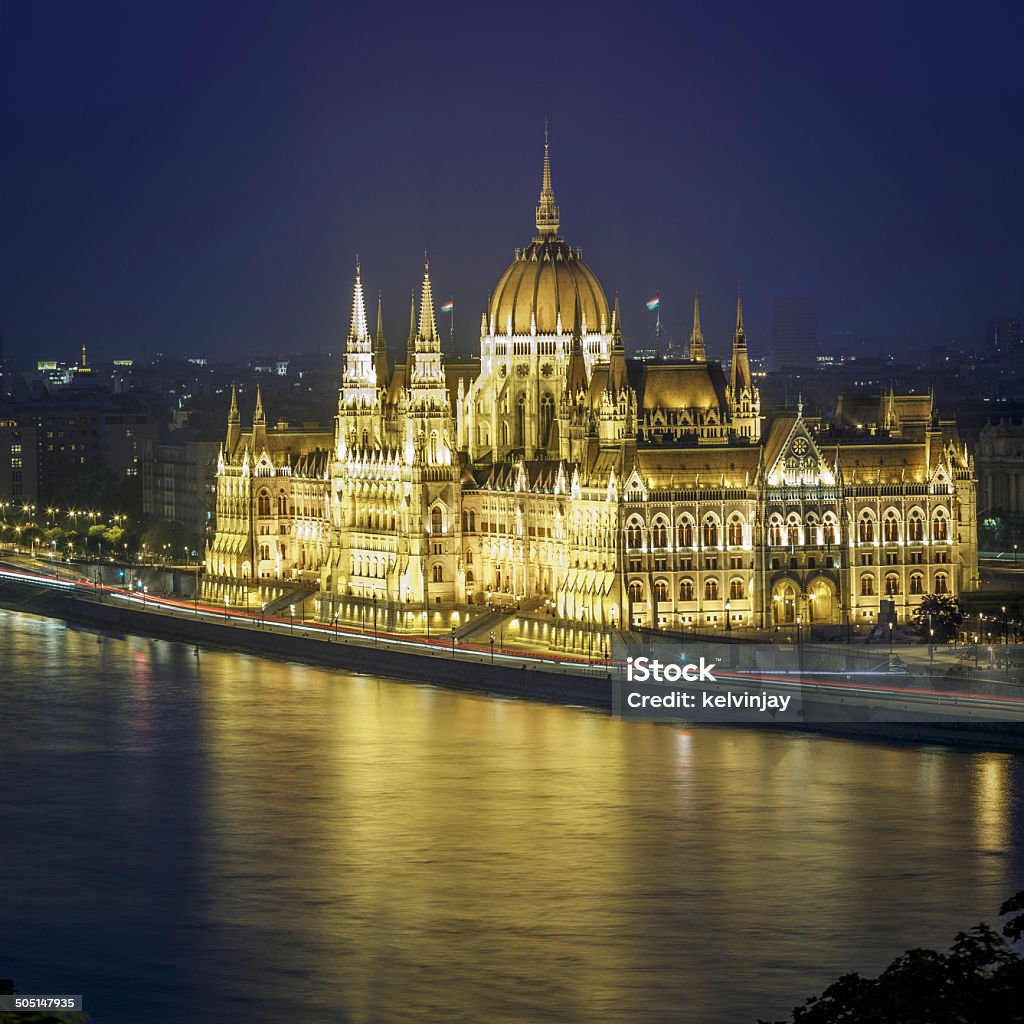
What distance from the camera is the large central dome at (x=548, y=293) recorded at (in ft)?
313

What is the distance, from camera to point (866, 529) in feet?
281

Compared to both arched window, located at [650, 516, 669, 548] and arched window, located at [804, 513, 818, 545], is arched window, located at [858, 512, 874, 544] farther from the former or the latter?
arched window, located at [650, 516, 669, 548]

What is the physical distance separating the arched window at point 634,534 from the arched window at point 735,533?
267cm

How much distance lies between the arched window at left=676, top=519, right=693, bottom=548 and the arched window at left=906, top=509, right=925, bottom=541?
6468 mm

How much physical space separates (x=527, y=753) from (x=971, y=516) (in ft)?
74.0

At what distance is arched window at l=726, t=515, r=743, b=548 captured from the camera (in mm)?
84062

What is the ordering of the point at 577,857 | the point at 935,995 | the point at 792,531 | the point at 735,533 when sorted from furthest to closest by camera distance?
the point at 792,531 → the point at 735,533 → the point at 577,857 → the point at 935,995

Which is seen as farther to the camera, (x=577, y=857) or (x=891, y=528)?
(x=891, y=528)

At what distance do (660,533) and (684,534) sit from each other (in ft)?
2.69

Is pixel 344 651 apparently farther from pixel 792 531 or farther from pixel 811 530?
pixel 811 530

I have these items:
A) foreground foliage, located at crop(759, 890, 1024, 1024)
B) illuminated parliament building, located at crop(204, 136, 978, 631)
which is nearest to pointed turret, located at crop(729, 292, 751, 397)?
illuminated parliament building, located at crop(204, 136, 978, 631)

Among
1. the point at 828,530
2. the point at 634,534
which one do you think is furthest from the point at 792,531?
the point at 634,534

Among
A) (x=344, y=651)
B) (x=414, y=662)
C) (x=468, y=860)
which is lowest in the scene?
(x=468, y=860)

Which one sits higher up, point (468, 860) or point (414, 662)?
point (414, 662)
